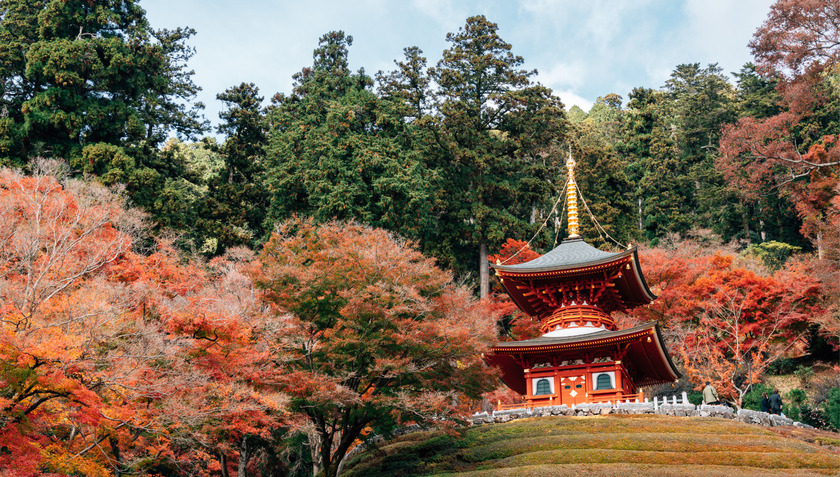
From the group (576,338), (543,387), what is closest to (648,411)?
(576,338)

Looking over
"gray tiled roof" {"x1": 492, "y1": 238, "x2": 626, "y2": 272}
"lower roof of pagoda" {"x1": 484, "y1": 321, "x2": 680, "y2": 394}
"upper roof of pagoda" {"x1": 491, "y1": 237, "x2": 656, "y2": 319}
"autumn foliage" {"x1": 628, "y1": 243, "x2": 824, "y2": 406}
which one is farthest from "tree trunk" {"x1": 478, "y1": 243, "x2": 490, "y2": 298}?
"lower roof of pagoda" {"x1": 484, "y1": 321, "x2": 680, "y2": 394}

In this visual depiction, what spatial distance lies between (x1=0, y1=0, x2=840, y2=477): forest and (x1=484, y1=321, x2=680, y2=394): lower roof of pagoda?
2.31m

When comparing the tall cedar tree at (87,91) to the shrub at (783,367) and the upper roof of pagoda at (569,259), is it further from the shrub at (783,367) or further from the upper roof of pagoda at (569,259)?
the shrub at (783,367)

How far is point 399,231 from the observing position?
36.4m

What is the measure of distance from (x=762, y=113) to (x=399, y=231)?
100 feet

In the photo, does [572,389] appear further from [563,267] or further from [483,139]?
[483,139]

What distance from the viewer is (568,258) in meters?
25.1

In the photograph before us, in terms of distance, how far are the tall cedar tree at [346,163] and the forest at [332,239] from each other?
16 cm

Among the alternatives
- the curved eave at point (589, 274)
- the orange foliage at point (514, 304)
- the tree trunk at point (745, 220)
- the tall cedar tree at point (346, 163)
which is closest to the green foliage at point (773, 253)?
the tree trunk at point (745, 220)

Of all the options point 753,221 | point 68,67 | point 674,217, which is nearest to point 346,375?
point 68,67

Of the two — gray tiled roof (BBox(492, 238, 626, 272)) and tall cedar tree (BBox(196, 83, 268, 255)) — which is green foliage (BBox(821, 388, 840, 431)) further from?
tall cedar tree (BBox(196, 83, 268, 255))

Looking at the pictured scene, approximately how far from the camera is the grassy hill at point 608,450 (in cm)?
1608

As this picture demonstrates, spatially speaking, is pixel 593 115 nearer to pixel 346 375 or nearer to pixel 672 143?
pixel 672 143

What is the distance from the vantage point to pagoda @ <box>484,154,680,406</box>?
22484 mm
